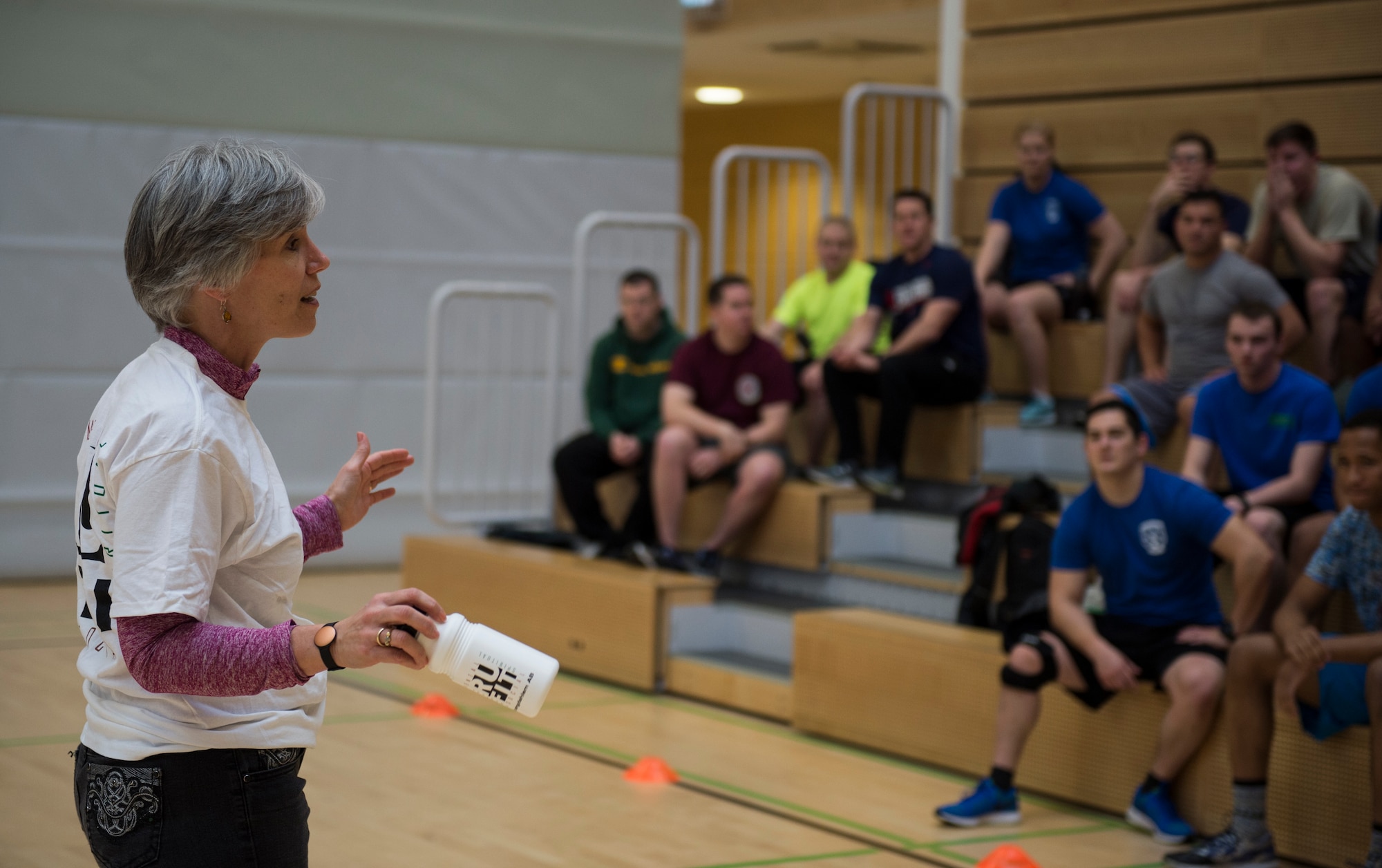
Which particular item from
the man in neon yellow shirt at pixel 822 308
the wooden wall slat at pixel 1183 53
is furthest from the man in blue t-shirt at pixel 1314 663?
the wooden wall slat at pixel 1183 53

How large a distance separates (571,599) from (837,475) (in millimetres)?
1216

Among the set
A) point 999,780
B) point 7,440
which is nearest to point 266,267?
point 999,780

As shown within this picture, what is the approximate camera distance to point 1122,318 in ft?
19.9

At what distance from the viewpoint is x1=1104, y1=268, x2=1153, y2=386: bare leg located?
19.6ft

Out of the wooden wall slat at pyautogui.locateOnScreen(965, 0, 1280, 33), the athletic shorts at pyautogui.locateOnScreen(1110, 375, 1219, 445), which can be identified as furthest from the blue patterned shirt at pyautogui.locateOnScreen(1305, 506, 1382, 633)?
the wooden wall slat at pyautogui.locateOnScreen(965, 0, 1280, 33)

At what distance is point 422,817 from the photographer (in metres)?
3.92

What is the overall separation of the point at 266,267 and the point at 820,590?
4.64 meters

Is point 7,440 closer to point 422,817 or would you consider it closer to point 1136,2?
point 422,817

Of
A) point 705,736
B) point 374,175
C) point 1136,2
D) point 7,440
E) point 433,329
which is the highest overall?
point 1136,2

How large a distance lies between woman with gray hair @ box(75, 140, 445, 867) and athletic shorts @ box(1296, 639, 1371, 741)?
2.86 m

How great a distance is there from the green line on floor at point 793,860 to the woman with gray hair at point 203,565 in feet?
6.84

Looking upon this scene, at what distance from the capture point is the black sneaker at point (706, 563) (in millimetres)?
6012

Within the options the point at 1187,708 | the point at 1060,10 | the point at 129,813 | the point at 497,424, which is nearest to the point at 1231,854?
the point at 1187,708

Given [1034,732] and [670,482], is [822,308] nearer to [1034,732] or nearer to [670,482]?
[670,482]
